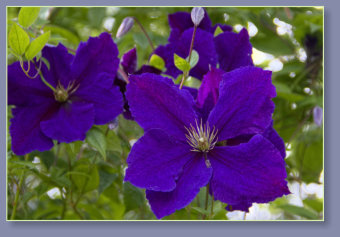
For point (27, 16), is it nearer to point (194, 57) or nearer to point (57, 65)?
point (57, 65)

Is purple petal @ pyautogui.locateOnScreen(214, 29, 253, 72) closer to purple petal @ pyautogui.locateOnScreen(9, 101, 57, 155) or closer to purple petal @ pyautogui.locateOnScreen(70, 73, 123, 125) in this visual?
purple petal @ pyautogui.locateOnScreen(70, 73, 123, 125)

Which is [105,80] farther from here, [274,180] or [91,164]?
[274,180]

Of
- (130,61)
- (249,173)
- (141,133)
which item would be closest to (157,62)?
(130,61)

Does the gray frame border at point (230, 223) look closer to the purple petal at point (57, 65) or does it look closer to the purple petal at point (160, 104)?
the purple petal at point (57, 65)

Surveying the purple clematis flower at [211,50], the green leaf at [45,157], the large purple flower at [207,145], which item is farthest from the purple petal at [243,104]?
the green leaf at [45,157]

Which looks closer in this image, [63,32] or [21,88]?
[21,88]
